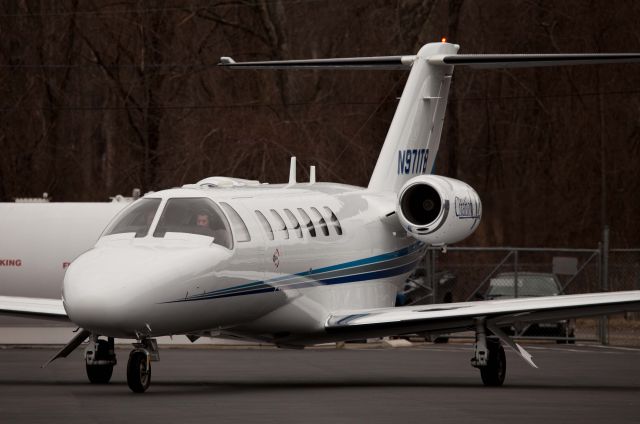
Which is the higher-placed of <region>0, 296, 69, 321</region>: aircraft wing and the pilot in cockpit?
the pilot in cockpit

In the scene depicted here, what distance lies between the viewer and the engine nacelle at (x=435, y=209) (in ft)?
71.5

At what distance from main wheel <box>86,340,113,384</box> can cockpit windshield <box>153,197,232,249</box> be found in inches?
87.0

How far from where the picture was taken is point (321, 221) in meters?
21.6

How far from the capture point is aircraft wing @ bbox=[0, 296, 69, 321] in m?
19.9

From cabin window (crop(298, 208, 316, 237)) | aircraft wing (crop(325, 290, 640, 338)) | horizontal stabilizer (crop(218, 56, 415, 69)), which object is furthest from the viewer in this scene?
horizontal stabilizer (crop(218, 56, 415, 69))

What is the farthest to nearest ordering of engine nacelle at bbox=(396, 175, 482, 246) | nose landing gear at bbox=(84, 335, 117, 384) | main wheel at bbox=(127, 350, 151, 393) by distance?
engine nacelle at bbox=(396, 175, 482, 246) → nose landing gear at bbox=(84, 335, 117, 384) → main wheel at bbox=(127, 350, 151, 393)

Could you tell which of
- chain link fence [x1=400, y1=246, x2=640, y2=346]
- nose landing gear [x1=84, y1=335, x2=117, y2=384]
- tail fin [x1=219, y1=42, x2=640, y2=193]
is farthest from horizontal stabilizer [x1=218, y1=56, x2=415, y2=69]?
nose landing gear [x1=84, y1=335, x2=117, y2=384]

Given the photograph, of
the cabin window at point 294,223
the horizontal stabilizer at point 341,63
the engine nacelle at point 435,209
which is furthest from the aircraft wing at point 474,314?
the horizontal stabilizer at point 341,63

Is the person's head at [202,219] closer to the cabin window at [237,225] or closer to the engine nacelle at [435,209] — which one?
the cabin window at [237,225]

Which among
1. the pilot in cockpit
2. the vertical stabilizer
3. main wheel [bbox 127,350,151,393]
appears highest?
the vertical stabilizer

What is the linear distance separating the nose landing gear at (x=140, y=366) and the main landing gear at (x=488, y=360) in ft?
14.8

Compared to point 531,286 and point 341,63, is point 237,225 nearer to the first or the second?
point 341,63

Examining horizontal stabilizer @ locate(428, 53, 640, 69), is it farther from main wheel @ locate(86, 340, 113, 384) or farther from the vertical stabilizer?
main wheel @ locate(86, 340, 113, 384)

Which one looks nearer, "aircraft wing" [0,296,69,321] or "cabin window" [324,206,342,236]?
"aircraft wing" [0,296,69,321]
